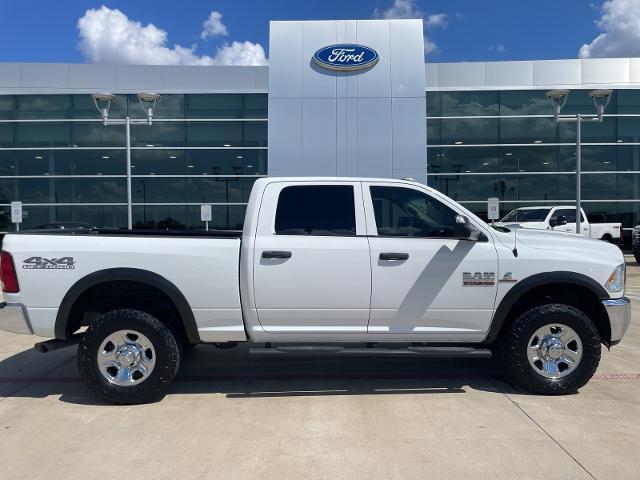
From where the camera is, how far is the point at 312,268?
188 inches

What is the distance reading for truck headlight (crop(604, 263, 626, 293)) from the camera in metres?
4.91

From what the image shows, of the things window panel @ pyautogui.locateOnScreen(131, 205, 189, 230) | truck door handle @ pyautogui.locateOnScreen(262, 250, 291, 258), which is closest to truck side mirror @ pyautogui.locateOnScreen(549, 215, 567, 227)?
window panel @ pyautogui.locateOnScreen(131, 205, 189, 230)

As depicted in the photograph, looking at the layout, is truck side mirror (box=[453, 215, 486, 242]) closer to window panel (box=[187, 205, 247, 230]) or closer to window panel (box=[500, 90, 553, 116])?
window panel (box=[187, 205, 247, 230])

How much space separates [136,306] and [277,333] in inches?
53.9

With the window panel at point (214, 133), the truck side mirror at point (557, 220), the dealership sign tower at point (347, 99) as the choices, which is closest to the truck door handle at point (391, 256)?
the truck side mirror at point (557, 220)

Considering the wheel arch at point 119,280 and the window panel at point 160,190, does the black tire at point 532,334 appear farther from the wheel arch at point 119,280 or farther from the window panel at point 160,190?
the window panel at point 160,190

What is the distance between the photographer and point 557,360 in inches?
196

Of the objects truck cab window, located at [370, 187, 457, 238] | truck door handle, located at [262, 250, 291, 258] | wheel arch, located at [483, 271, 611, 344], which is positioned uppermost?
truck cab window, located at [370, 187, 457, 238]

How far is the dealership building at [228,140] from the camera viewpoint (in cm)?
2256

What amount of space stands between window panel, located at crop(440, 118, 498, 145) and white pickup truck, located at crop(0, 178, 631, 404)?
61.3 ft

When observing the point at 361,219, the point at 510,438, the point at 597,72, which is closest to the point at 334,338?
the point at 361,219

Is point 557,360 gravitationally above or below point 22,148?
below

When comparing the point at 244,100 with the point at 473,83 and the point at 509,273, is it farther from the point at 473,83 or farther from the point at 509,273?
the point at 509,273

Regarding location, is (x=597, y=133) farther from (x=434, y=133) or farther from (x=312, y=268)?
(x=312, y=268)
